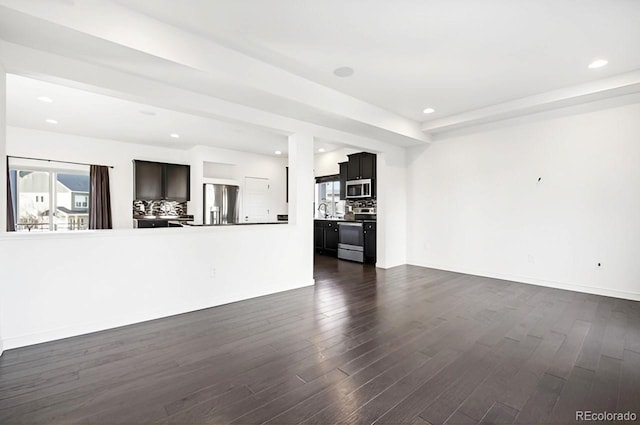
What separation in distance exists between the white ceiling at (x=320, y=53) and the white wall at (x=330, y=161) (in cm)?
332

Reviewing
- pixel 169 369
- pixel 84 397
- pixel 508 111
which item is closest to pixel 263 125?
pixel 169 369

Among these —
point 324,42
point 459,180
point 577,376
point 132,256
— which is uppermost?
point 324,42

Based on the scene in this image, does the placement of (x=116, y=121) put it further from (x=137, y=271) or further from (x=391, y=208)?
(x=391, y=208)

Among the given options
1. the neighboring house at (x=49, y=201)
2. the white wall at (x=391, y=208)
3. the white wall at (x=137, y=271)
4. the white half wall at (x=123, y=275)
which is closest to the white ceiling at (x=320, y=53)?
the white wall at (x=137, y=271)

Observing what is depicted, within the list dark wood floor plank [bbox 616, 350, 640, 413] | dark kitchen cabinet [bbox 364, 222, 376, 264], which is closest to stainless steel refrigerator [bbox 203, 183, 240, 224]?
dark kitchen cabinet [bbox 364, 222, 376, 264]

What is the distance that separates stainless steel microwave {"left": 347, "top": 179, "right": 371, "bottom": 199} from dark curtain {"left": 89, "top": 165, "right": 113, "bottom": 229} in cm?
567

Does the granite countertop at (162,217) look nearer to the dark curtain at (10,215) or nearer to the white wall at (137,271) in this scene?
the dark curtain at (10,215)

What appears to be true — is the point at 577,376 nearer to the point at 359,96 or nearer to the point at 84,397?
the point at 84,397

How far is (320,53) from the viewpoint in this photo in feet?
10.0

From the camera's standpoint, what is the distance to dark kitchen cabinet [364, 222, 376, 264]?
20.6ft

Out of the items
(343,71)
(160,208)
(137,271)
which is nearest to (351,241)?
(343,71)

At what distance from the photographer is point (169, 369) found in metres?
2.16

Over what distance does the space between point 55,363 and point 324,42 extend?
3.63 meters

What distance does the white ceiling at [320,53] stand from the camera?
7.60ft
